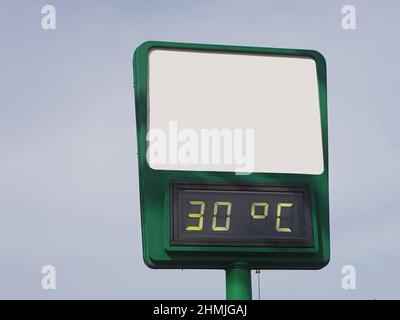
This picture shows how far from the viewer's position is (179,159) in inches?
301

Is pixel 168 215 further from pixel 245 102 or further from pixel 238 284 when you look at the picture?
pixel 245 102

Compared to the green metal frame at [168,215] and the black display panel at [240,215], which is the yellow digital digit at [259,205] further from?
the green metal frame at [168,215]

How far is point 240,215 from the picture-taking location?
7496 mm

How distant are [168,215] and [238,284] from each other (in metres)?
1.06

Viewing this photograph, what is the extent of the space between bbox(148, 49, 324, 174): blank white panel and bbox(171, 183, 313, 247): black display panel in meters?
0.30

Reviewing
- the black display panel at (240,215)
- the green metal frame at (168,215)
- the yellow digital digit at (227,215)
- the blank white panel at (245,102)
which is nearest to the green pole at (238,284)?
the green metal frame at (168,215)

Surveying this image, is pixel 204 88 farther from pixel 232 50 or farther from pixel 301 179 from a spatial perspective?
pixel 301 179

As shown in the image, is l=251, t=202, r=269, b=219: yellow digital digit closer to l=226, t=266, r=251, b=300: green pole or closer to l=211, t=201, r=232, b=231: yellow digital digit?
l=211, t=201, r=232, b=231: yellow digital digit

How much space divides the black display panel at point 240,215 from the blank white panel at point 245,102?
303 millimetres

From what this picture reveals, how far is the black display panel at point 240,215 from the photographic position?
7414 millimetres

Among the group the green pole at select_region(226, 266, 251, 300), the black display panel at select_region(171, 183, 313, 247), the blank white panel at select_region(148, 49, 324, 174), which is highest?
the blank white panel at select_region(148, 49, 324, 174)

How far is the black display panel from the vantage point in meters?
7.41

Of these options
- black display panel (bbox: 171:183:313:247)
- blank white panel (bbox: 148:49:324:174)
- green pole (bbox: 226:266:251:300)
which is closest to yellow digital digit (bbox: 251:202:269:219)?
black display panel (bbox: 171:183:313:247)
